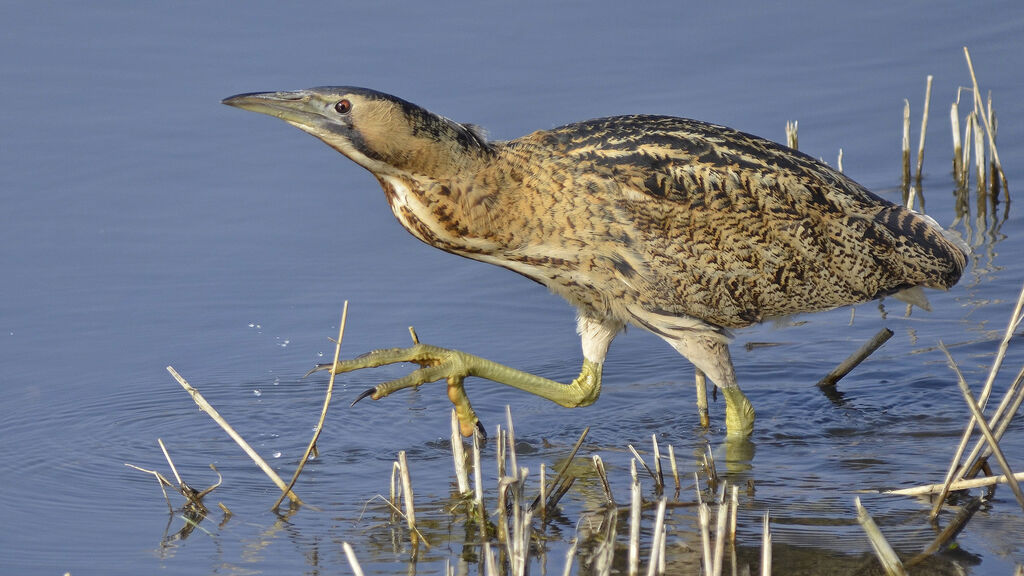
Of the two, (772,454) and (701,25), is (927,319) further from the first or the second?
(701,25)

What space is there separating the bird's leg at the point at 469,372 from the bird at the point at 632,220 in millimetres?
11

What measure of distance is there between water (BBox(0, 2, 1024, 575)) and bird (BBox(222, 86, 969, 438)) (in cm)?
52

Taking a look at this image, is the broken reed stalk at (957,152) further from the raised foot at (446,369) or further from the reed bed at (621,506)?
the raised foot at (446,369)

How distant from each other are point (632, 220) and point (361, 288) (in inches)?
120

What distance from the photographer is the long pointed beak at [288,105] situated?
6887 millimetres

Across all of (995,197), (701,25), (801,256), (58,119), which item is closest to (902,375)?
(801,256)

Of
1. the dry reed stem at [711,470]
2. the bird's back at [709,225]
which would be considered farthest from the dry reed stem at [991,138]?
the dry reed stem at [711,470]

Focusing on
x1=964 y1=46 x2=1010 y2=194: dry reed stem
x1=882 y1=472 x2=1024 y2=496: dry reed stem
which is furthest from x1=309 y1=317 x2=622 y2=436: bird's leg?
x1=964 y1=46 x2=1010 y2=194: dry reed stem

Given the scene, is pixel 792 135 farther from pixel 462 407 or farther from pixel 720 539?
pixel 720 539

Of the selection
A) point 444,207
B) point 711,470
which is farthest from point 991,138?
point 444,207

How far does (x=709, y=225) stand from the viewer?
748 cm

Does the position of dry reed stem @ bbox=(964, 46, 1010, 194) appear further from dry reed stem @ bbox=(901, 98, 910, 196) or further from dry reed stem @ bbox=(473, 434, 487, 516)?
dry reed stem @ bbox=(473, 434, 487, 516)

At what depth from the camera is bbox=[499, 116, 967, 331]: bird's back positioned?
23.9 feet

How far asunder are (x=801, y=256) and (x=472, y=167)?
5.83 ft
